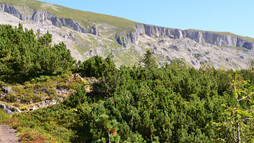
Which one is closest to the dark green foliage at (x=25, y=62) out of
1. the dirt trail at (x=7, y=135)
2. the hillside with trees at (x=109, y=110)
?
the hillside with trees at (x=109, y=110)

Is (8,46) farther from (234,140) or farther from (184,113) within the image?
(234,140)

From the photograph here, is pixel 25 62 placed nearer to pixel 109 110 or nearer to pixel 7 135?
pixel 7 135

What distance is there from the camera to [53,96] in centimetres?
2464

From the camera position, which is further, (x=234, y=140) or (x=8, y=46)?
(x=8, y=46)

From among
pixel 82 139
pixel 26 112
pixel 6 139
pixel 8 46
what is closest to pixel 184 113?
pixel 82 139

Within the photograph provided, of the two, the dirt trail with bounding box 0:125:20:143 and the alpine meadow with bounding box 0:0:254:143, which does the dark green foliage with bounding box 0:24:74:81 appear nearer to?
the alpine meadow with bounding box 0:0:254:143

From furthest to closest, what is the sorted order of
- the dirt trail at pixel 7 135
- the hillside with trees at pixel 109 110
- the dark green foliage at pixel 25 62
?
1. the dark green foliage at pixel 25 62
2. the hillside with trees at pixel 109 110
3. the dirt trail at pixel 7 135

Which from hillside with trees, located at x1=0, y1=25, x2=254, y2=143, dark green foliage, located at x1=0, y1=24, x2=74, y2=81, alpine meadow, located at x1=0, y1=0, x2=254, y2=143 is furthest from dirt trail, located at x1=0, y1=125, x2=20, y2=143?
dark green foliage, located at x1=0, y1=24, x2=74, y2=81

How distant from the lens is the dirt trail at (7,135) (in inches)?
543

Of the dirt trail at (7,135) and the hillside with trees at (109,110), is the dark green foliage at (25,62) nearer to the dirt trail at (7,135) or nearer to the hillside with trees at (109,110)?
the hillside with trees at (109,110)

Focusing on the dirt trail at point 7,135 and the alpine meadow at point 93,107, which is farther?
the alpine meadow at point 93,107

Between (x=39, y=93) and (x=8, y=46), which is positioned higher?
(x=8, y=46)

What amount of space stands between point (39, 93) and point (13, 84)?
13.6ft

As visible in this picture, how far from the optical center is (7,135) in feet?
47.9
